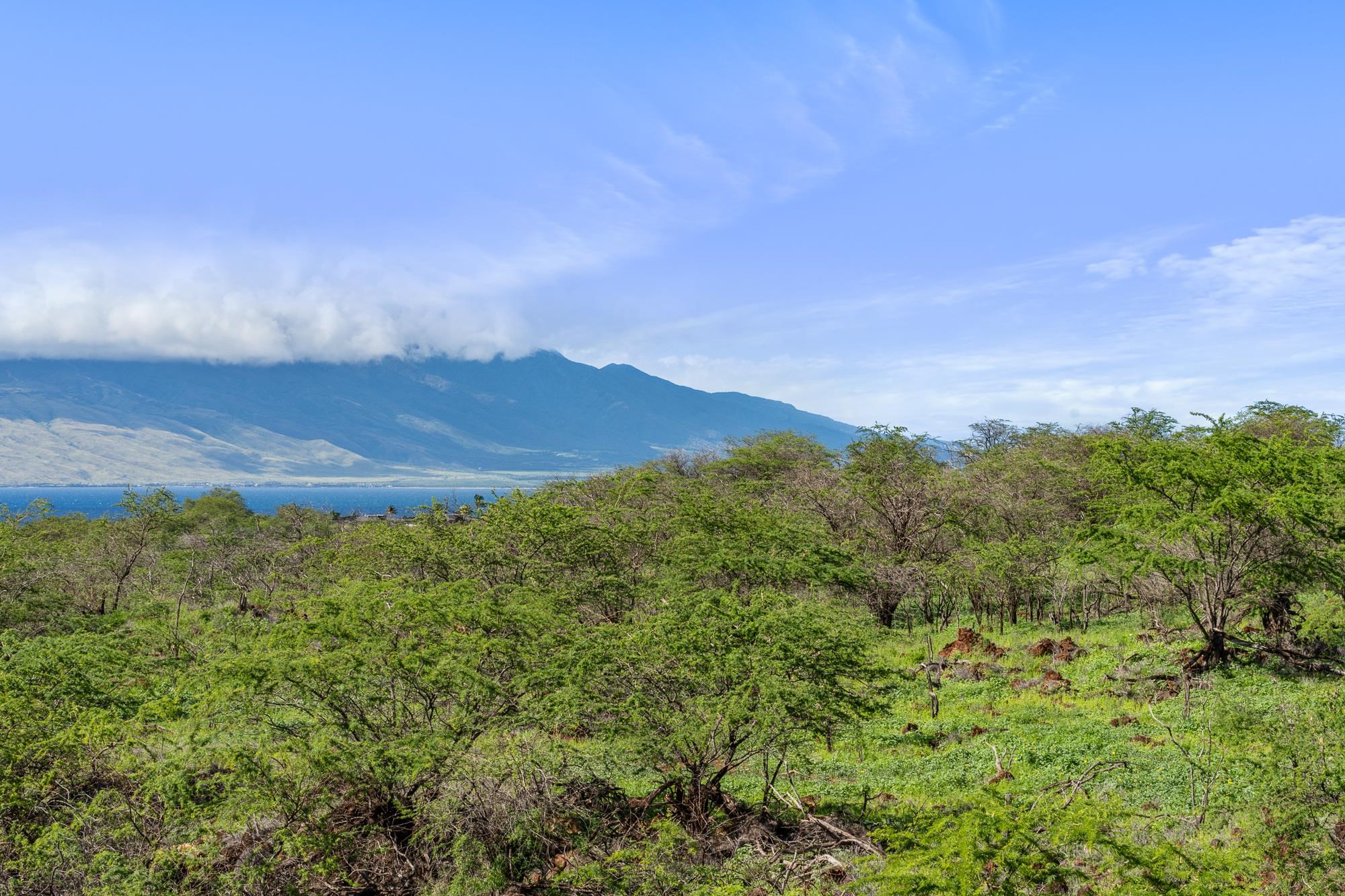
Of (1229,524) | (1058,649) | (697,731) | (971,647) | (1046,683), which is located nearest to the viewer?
(697,731)

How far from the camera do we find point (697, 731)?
1341 centimetres

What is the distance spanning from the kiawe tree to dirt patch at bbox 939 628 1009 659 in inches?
231

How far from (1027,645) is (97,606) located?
40.3 metres

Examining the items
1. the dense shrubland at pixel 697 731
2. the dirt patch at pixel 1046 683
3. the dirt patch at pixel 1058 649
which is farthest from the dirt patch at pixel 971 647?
the dirt patch at pixel 1046 683

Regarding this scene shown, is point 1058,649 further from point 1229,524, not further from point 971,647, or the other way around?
point 1229,524

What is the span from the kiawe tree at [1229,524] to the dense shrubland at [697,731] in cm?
11

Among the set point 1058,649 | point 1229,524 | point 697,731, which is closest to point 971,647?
point 1058,649

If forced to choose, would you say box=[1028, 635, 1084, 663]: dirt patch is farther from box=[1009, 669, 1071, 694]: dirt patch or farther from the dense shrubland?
box=[1009, 669, 1071, 694]: dirt patch

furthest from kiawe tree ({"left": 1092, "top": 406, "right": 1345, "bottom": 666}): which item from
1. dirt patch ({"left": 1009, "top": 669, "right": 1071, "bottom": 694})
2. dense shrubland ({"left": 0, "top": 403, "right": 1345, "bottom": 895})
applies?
dirt patch ({"left": 1009, "top": 669, "right": 1071, "bottom": 694})

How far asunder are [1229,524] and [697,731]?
52.5 feet

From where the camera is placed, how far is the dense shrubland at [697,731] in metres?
11.6

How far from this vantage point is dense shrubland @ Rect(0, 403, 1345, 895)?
11.6 m

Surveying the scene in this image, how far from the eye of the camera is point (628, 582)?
28.0 metres

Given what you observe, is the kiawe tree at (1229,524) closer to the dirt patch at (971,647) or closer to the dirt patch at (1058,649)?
the dirt patch at (1058,649)
